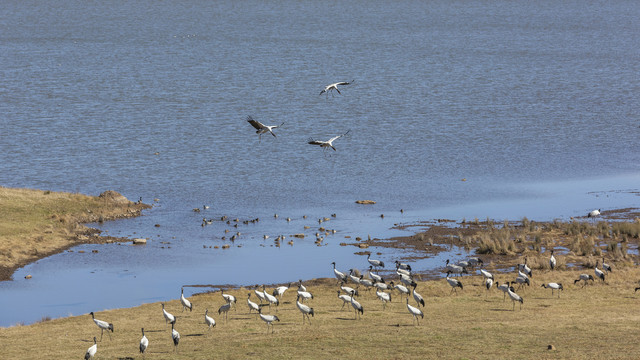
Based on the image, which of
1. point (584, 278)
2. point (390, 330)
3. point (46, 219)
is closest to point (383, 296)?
point (390, 330)

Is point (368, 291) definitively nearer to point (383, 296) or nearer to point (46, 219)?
point (383, 296)

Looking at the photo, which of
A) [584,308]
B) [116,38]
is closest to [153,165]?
[584,308]

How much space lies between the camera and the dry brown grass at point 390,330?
30094mm

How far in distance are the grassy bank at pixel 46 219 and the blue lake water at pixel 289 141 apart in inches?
61.8

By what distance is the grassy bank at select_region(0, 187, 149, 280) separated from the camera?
54156 millimetres

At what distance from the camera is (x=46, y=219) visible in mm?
59875

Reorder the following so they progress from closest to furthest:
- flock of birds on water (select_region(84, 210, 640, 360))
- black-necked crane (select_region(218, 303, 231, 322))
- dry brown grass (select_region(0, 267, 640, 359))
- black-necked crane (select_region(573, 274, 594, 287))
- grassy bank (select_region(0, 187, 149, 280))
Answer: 1. dry brown grass (select_region(0, 267, 640, 359))
2. flock of birds on water (select_region(84, 210, 640, 360))
3. black-necked crane (select_region(218, 303, 231, 322))
4. black-necked crane (select_region(573, 274, 594, 287))
5. grassy bank (select_region(0, 187, 149, 280))

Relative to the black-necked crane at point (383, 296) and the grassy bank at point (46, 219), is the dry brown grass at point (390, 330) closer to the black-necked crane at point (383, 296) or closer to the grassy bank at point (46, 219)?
the black-necked crane at point (383, 296)

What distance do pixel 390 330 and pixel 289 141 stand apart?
210ft

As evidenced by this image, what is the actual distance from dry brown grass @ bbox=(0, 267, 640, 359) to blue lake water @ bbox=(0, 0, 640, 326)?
985 cm

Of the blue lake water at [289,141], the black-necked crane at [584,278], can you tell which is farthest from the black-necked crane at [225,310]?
the black-necked crane at [584,278]

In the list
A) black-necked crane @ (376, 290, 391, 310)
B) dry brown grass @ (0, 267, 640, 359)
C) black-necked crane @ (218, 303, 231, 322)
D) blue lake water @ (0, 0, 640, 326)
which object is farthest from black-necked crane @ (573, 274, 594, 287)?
black-necked crane @ (218, 303, 231, 322)

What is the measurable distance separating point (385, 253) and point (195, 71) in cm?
9369

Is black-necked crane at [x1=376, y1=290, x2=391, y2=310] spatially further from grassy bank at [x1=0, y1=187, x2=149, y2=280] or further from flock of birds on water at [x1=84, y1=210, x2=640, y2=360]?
grassy bank at [x1=0, y1=187, x2=149, y2=280]
